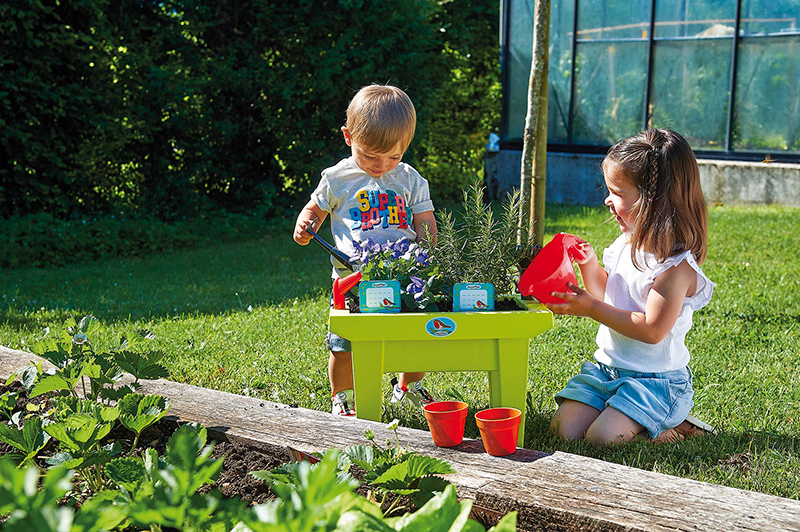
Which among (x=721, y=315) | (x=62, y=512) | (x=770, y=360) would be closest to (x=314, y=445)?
(x=62, y=512)

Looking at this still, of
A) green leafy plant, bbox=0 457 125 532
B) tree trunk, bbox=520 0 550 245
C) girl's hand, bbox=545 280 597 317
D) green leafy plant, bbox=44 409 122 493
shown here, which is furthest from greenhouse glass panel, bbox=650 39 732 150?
green leafy plant, bbox=0 457 125 532

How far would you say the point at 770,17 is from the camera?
884 cm

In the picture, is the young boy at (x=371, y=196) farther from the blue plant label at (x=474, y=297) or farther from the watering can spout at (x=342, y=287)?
the blue plant label at (x=474, y=297)

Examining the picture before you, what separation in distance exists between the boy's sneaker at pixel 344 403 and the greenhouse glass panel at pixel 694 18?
8.30m

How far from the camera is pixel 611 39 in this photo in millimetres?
9938

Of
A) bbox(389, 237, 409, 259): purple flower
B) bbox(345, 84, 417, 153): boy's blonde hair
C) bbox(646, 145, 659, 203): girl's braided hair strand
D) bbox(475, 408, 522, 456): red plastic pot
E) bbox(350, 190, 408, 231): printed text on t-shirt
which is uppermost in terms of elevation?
bbox(345, 84, 417, 153): boy's blonde hair

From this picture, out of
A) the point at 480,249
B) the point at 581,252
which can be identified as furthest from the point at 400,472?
the point at 581,252

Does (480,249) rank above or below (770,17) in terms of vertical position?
below

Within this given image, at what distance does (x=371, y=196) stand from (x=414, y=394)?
0.81 metres

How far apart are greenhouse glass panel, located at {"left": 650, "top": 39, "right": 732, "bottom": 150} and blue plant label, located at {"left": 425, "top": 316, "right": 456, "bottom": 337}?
784cm

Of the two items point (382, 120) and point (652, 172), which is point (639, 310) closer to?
point (652, 172)

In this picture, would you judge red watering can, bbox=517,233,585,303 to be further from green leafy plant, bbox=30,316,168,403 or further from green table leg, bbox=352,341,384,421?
green leafy plant, bbox=30,316,168,403

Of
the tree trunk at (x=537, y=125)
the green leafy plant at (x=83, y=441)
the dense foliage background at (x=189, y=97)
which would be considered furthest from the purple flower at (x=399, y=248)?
the dense foliage background at (x=189, y=97)

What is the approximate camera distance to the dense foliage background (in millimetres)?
7637
